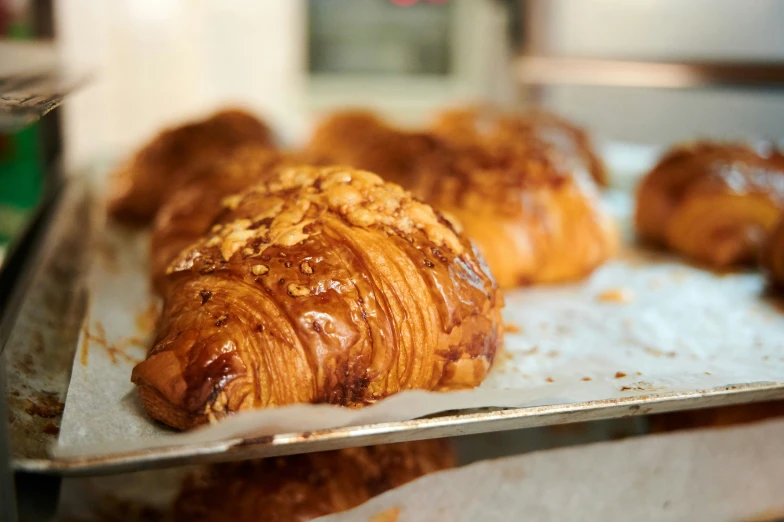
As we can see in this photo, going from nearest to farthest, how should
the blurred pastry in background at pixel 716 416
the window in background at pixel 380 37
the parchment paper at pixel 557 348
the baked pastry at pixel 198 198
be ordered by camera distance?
the parchment paper at pixel 557 348 → the blurred pastry in background at pixel 716 416 → the baked pastry at pixel 198 198 → the window in background at pixel 380 37

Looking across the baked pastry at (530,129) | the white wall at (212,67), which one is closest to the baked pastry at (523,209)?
the baked pastry at (530,129)

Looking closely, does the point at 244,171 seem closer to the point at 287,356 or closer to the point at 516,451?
the point at 287,356

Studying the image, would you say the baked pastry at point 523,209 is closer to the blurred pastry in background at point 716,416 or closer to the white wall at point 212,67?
the blurred pastry in background at point 716,416

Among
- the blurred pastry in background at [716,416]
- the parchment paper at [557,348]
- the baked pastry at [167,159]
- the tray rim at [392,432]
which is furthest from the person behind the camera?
the baked pastry at [167,159]

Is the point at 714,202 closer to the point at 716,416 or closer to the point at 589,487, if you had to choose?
the point at 716,416

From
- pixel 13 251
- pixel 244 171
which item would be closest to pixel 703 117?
pixel 244 171

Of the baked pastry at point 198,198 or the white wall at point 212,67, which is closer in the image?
the baked pastry at point 198,198

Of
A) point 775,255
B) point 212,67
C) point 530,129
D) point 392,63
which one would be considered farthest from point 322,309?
point 392,63
